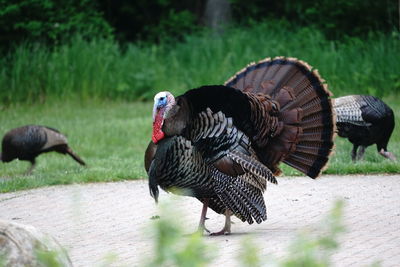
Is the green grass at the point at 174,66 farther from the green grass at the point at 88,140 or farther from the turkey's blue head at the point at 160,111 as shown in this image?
the turkey's blue head at the point at 160,111

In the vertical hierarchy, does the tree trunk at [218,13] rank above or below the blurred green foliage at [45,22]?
above

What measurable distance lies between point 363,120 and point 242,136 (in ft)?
10.8

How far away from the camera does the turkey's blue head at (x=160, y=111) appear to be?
5.86 meters

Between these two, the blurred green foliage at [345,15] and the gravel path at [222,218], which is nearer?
the gravel path at [222,218]

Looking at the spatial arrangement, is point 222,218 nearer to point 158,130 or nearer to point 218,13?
point 158,130

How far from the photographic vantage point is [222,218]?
23.2 ft

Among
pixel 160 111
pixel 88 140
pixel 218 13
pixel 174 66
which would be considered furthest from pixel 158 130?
pixel 218 13

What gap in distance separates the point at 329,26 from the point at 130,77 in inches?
186

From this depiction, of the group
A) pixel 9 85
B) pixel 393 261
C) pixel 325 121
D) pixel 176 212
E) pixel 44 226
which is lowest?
pixel 9 85

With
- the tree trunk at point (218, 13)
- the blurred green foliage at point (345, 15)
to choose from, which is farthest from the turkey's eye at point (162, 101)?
the tree trunk at point (218, 13)

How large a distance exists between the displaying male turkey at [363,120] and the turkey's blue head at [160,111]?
342 cm

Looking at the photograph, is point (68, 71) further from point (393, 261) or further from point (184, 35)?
point (393, 261)

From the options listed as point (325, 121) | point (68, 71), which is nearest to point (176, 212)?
point (325, 121)

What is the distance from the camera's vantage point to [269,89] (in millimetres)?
6469
